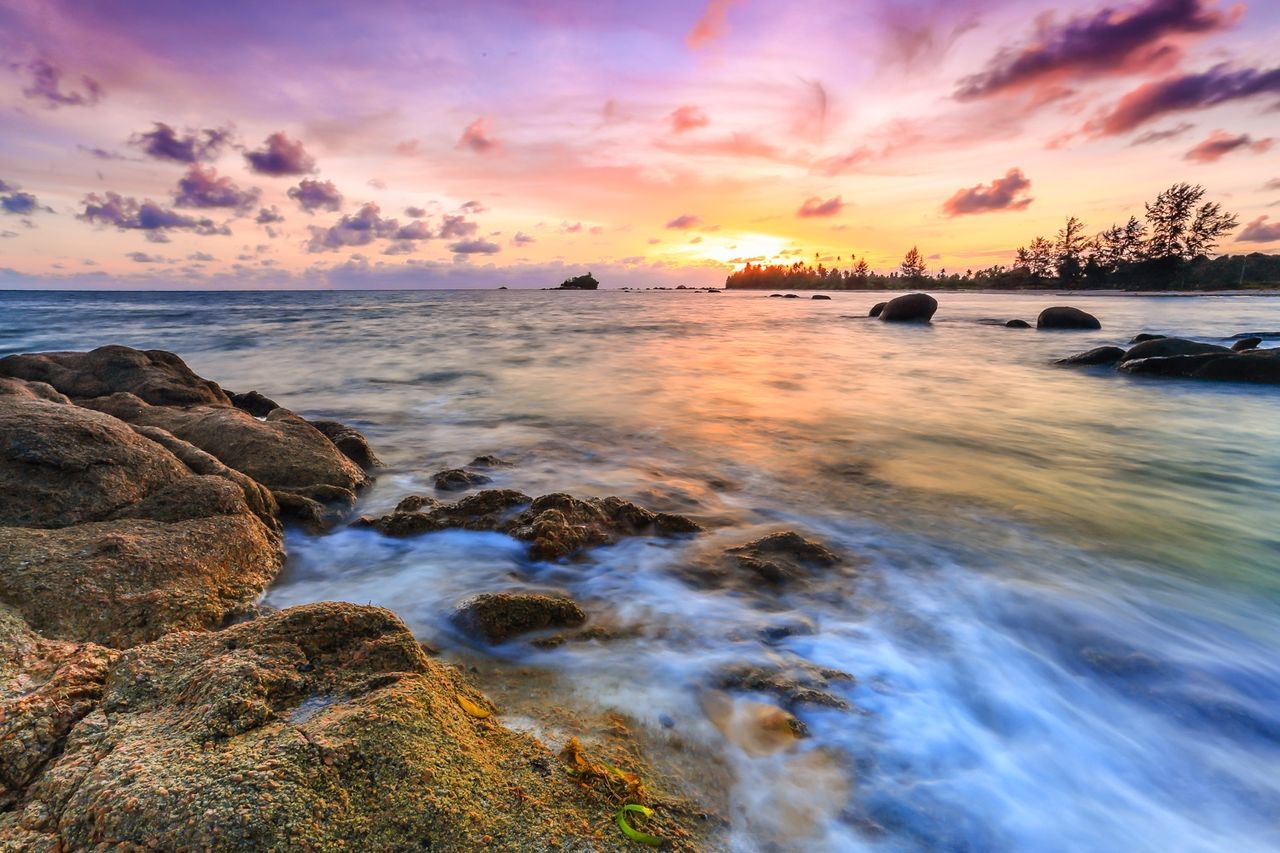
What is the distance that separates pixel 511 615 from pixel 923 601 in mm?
2300

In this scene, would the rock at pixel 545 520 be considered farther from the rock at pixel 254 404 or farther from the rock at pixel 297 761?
the rock at pixel 254 404

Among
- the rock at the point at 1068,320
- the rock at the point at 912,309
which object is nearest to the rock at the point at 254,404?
the rock at the point at 1068,320

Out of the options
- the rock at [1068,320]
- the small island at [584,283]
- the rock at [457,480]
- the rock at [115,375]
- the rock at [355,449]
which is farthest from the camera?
the small island at [584,283]

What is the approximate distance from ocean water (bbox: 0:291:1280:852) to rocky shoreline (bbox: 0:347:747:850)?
36 cm

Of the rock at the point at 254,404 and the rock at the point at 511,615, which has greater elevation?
the rock at the point at 254,404

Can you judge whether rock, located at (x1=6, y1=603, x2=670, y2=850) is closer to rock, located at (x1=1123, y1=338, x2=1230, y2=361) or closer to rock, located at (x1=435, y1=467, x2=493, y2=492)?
rock, located at (x1=435, y1=467, x2=493, y2=492)

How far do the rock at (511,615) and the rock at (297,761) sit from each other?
85 centimetres

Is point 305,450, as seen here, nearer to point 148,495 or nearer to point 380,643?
point 148,495

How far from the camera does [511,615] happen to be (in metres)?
2.85

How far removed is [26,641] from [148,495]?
1449mm

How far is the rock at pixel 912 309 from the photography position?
26250 millimetres

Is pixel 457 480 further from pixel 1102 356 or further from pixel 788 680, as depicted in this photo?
pixel 1102 356

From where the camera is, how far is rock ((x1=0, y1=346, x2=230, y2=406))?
5668 mm

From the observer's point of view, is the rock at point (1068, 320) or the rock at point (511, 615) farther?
the rock at point (1068, 320)
